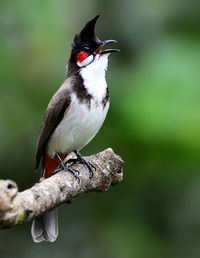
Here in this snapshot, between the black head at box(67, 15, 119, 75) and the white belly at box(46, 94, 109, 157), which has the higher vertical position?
the black head at box(67, 15, 119, 75)

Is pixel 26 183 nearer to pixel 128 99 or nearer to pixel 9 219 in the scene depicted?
pixel 128 99

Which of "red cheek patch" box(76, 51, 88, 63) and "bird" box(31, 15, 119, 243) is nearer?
"bird" box(31, 15, 119, 243)

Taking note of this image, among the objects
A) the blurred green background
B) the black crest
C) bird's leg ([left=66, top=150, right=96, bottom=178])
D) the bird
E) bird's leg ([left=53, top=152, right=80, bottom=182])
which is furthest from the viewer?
the blurred green background

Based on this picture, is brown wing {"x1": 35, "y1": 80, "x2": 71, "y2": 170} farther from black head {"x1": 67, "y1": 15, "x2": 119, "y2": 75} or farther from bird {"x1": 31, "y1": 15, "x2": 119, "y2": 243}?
black head {"x1": 67, "y1": 15, "x2": 119, "y2": 75}

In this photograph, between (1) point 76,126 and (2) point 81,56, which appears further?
(2) point 81,56

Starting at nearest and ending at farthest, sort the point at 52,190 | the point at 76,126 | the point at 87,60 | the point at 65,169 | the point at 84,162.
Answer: the point at 52,190 → the point at 65,169 → the point at 84,162 → the point at 76,126 → the point at 87,60

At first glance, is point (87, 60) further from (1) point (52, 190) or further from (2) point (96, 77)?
(1) point (52, 190)

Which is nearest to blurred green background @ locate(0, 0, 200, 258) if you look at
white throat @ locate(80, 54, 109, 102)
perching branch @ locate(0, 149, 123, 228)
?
white throat @ locate(80, 54, 109, 102)

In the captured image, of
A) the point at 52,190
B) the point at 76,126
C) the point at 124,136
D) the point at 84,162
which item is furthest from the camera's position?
the point at 124,136

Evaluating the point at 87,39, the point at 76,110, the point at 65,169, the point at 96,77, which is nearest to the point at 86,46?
the point at 87,39

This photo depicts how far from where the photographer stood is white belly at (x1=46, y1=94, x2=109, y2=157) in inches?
159

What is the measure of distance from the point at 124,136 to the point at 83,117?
62cm

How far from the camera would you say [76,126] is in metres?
4.09

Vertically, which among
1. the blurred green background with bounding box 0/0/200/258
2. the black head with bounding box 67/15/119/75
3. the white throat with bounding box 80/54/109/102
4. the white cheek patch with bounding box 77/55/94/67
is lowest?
the blurred green background with bounding box 0/0/200/258
